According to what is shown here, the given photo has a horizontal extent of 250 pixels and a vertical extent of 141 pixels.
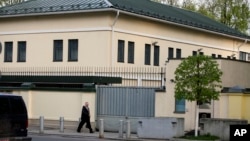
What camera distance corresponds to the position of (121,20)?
35.3 meters

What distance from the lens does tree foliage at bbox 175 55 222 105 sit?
22.5m

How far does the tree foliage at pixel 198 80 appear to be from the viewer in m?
22.5

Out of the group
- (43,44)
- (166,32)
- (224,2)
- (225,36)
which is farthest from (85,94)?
A: (224,2)

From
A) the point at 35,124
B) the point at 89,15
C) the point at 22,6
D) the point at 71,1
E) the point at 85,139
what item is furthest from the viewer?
the point at 22,6

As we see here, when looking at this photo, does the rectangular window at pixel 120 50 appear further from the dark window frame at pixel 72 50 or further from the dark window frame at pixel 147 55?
the dark window frame at pixel 147 55

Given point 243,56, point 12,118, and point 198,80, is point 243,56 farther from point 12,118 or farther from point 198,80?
point 12,118

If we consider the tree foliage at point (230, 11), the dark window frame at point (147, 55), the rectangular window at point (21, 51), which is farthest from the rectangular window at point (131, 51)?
the tree foliage at point (230, 11)

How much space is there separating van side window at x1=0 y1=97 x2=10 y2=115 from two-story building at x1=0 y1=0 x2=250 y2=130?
13228mm

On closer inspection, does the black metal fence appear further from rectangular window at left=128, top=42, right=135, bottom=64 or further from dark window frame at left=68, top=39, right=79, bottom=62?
rectangular window at left=128, top=42, right=135, bottom=64

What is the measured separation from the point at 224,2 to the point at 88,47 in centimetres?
3217

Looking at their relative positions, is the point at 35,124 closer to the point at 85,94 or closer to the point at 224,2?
the point at 85,94

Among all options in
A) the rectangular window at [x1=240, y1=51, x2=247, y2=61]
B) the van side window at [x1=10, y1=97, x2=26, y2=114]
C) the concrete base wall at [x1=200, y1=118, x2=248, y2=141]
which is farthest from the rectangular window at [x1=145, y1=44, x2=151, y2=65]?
the van side window at [x1=10, y1=97, x2=26, y2=114]

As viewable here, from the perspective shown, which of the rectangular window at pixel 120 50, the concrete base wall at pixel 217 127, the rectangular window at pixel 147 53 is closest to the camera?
the concrete base wall at pixel 217 127

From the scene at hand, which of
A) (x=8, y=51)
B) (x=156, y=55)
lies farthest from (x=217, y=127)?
(x=8, y=51)
